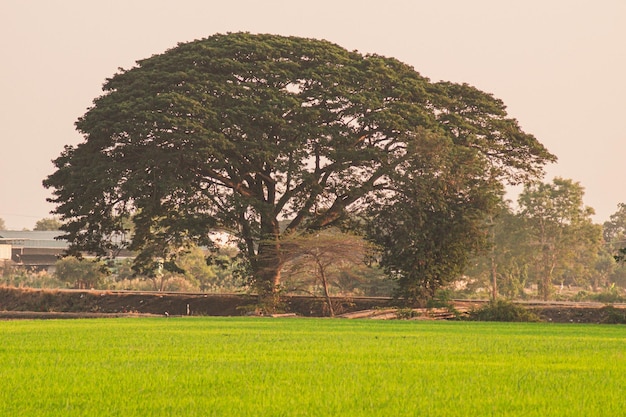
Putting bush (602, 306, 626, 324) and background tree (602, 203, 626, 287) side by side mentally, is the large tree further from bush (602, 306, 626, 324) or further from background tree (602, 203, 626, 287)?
background tree (602, 203, 626, 287)

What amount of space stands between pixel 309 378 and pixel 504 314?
25.9m

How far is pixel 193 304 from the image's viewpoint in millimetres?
46656

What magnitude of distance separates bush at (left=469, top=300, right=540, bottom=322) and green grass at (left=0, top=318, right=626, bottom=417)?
1856 cm

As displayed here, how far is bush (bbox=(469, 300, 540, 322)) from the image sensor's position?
35656 mm

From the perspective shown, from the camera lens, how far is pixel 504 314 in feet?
118

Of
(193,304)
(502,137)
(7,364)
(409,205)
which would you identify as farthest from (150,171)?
(7,364)

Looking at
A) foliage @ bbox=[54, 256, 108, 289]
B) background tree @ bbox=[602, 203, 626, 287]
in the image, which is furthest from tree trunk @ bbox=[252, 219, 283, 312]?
background tree @ bbox=[602, 203, 626, 287]

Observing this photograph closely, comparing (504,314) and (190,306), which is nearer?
(504,314)

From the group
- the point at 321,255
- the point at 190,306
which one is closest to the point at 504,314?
the point at 321,255

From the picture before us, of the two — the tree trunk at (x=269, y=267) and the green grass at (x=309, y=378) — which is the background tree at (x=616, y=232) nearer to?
the tree trunk at (x=269, y=267)

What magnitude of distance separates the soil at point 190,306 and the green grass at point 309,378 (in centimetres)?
2226

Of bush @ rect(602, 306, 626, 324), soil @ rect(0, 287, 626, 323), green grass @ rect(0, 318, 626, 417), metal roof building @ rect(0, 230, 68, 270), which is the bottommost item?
green grass @ rect(0, 318, 626, 417)

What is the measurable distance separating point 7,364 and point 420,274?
29268 millimetres

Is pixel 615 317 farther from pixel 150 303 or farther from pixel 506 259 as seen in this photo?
pixel 506 259
